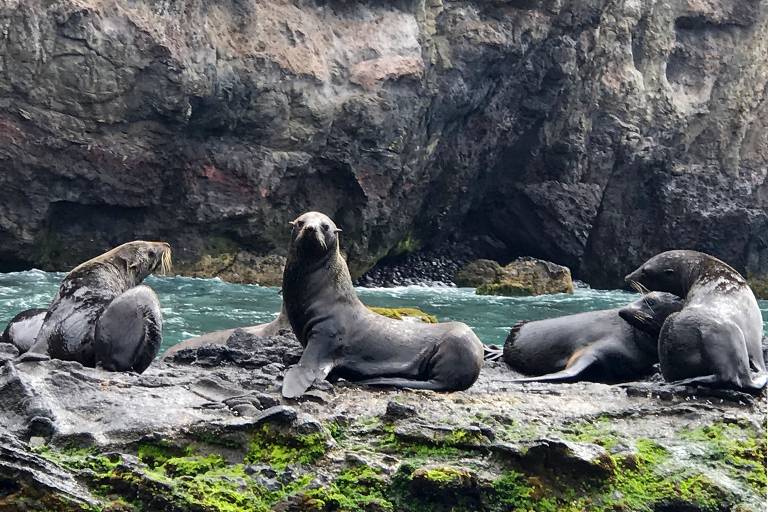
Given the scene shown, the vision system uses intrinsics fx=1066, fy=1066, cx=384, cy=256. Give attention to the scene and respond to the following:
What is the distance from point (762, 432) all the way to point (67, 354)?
4.11 metres

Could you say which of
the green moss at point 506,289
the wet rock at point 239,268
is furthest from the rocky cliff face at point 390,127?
the green moss at point 506,289

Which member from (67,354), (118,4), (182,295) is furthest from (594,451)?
(118,4)

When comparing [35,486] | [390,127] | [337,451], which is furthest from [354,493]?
[390,127]

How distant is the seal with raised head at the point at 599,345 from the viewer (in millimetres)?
7754

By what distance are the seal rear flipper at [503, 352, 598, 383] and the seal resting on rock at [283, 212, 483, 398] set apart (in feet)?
2.58

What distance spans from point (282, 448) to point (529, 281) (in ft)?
60.2

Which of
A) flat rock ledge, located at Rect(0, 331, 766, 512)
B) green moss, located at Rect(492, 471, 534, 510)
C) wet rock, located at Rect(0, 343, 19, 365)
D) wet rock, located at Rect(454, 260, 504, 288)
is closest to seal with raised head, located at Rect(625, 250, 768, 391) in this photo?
flat rock ledge, located at Rect(0, 331, 766, 512)

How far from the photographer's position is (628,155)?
2869 centimetres

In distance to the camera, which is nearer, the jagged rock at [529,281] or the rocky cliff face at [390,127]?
the rocky cliff face at [390,127]

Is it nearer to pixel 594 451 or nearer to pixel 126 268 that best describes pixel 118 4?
pixel 126 268

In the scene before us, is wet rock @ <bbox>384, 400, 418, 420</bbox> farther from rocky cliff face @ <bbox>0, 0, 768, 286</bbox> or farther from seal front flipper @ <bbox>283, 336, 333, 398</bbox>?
rocky cliff face @ <bbox>0, 0, 768, 286</bbox>

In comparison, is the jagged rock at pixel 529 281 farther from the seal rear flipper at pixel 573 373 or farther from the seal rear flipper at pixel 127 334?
the seal rear flipper at pixel 127 334

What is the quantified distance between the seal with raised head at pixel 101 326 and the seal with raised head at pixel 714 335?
329cm

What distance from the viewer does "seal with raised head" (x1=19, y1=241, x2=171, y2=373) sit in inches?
255
